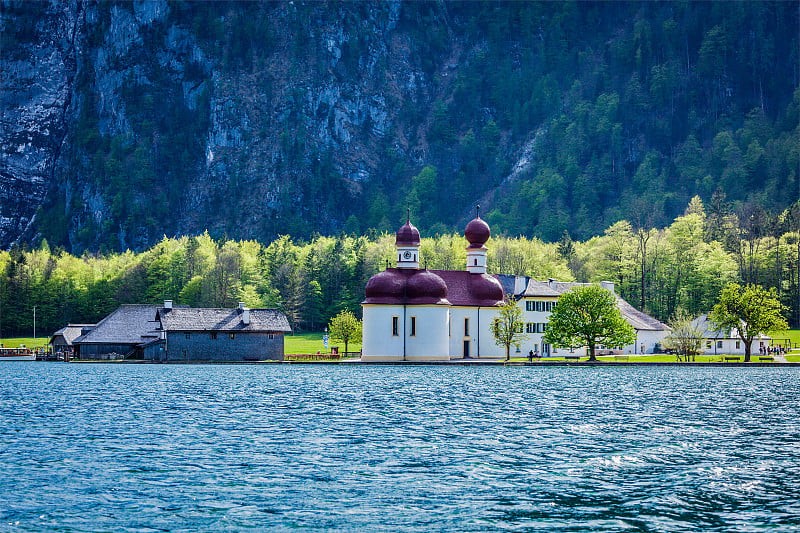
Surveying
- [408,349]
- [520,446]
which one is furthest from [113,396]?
[408,349]

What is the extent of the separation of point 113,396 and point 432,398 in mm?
19508

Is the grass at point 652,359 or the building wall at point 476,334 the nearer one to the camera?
the grass at point 652,359

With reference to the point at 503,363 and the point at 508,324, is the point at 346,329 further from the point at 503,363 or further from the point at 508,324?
the point at 503,363

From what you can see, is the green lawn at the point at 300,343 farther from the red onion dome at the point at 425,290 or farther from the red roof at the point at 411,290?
the red onion dome at the point at 425,290

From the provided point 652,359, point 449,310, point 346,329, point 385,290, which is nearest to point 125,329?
point 346,329

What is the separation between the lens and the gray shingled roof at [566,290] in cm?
12275

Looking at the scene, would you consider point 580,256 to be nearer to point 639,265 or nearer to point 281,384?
point 639,265

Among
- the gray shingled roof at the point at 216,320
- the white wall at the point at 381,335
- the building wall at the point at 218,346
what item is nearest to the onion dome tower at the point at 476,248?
the white wall at the point at 381,335

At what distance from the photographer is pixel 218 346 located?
11938 centimetres

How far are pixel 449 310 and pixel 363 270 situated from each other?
56.1 meters

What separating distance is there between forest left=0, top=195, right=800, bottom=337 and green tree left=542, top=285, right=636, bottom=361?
31815 millimetres

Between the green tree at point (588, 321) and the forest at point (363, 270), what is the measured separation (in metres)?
31.8

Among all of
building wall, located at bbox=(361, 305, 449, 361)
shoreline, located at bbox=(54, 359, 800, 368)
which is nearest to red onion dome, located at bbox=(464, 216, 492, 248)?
building wall, located at bbox=(361, 305, 449, 361)

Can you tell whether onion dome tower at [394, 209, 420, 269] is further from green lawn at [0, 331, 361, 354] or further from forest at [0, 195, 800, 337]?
forest at [0, 195, 800, 337]
